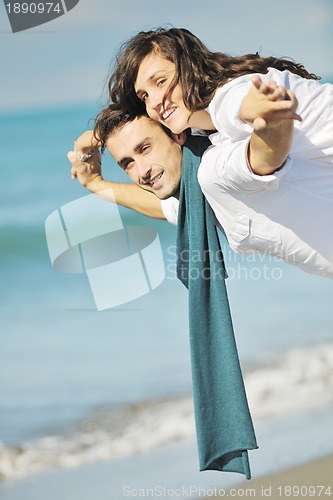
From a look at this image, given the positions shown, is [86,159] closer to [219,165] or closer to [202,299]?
[202,299]

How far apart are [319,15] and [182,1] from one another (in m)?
0.97

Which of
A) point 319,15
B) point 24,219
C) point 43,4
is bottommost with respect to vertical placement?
point 24,219

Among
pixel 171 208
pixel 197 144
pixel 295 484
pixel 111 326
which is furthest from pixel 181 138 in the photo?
pixel 111 326

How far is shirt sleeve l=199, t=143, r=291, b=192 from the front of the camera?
4.91ft

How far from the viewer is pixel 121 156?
2172 millimetres

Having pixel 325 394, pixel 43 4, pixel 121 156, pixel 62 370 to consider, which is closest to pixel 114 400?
pixel 62 370

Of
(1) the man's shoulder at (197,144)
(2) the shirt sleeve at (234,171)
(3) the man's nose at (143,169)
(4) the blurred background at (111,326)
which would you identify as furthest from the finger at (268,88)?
(4) the blurred background at (111,326)

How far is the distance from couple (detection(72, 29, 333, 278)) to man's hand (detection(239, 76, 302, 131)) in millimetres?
20

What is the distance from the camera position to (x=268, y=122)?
138cm

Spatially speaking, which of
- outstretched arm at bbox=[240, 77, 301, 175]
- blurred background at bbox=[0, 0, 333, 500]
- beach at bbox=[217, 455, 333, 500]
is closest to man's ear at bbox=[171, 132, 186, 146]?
outstretched arm at bbox=[240, 77, 301, 175]

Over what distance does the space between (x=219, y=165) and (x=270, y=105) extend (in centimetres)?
26

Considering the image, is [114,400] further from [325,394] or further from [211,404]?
[211,404]

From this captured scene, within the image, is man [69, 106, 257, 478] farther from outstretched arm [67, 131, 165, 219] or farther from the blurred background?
the blurred background

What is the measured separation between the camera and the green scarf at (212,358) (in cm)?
207
